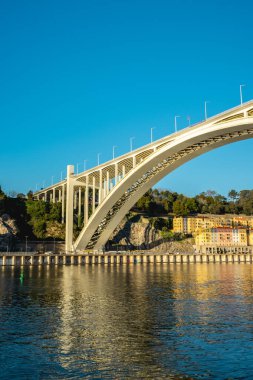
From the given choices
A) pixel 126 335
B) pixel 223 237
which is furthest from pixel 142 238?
pixel 126 335

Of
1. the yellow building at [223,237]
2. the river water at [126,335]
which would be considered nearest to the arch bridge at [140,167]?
the river water at [126,335]

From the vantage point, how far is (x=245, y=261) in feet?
242

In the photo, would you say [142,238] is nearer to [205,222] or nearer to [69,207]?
[205,222]

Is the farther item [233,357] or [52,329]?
[52,329]

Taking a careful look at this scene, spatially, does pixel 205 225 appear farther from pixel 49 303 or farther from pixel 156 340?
pixel 156 340

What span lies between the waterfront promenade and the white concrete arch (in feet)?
8.04

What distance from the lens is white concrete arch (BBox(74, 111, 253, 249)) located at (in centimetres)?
3681

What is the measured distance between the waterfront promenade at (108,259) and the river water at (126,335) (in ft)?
111

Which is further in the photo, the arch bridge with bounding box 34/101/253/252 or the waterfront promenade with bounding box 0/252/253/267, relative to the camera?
the waterfront promenade with bounding box 0/252/253/267

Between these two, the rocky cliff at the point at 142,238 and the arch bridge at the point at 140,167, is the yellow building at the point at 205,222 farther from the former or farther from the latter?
the arch bridge at the point at 140,167

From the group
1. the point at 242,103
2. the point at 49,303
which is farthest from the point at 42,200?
the point at 49,303

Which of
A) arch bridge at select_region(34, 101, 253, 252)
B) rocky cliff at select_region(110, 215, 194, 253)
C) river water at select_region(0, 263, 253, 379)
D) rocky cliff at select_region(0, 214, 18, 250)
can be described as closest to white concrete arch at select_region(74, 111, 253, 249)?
arch bridge at select_region(34, 101, 253, 252)

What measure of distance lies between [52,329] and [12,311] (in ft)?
15.9

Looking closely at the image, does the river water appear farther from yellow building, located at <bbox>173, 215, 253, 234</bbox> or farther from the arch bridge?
yellow building, located at <bbox>173, 215, 253, 234</bbox>
